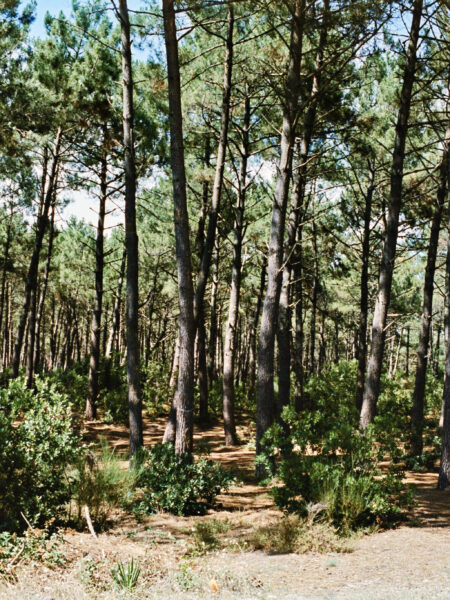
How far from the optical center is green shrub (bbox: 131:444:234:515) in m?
6.28

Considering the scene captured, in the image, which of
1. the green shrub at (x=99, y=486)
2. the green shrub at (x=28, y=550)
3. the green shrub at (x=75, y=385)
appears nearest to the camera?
the green shrub at (x=28, y=550)

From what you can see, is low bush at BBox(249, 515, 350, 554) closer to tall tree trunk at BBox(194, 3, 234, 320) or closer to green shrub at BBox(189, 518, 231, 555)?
green shrub at BBox(189, 518, 231, 555)

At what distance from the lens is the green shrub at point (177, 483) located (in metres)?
6.28

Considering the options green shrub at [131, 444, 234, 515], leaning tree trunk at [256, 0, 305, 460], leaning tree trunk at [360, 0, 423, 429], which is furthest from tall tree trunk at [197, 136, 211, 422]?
green shrub at [131, 444, 234, 515]

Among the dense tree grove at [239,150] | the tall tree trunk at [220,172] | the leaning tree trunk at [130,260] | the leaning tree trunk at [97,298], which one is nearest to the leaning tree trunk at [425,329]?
the dense tree grove at [239,150]

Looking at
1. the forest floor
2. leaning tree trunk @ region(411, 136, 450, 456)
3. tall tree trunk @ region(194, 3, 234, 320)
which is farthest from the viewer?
leaning tree trunk @ region(411, 136, 450, 456)

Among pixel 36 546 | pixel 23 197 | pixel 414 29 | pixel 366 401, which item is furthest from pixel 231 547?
pixel 23 197

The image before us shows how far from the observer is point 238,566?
4.62 meters

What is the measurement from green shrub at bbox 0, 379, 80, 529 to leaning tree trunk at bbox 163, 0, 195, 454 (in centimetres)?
190

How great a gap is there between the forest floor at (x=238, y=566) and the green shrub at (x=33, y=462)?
469 millimetres

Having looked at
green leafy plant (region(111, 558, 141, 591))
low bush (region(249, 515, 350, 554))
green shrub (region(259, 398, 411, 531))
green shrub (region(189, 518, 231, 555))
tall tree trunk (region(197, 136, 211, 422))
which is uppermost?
tall tree trunk (region(197, 136, 211, 422))

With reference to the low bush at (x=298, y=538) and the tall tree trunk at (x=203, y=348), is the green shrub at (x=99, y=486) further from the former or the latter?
the tall tree trunk at (x=203, y=348)

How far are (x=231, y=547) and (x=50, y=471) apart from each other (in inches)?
87.3

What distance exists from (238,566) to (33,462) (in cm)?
254
